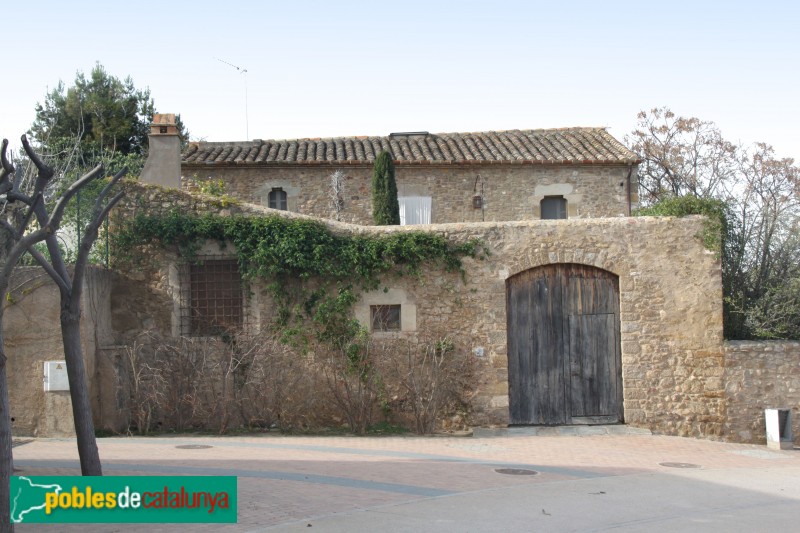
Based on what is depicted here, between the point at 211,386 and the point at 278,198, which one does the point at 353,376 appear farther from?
the point at 278,198

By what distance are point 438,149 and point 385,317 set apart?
810 centimetres

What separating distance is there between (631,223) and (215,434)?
309 inches

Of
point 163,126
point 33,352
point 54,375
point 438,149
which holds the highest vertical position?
point 438,149

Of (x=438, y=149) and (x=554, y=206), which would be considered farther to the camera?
(x=438, y=149)

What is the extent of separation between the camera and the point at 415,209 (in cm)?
1978

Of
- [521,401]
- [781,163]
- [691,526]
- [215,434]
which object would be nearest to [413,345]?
[521,401]

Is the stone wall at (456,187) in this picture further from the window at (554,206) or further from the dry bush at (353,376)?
the dry bush at (353,376)

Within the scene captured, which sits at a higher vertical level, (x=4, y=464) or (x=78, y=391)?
(x=78, y=391)

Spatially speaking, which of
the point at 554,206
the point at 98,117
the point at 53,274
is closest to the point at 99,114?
the point at 98,117

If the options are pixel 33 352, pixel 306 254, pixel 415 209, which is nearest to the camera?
pixel 33 352

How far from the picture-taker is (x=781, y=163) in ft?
92.6

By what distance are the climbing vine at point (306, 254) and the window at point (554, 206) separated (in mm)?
6816

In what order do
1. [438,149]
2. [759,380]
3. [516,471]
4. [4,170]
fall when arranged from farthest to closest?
[438,149], [759,380], [516,471], [4,170]

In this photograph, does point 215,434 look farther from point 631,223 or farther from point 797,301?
point 797,301
